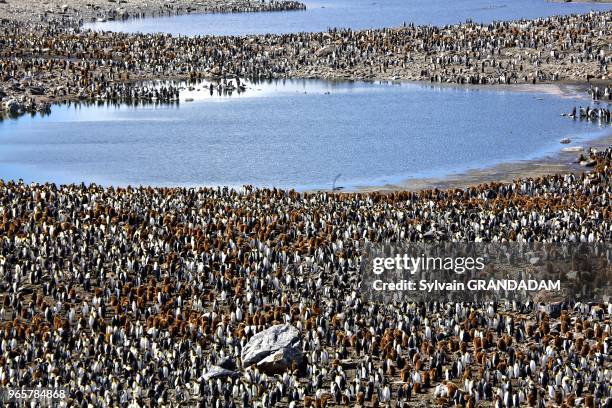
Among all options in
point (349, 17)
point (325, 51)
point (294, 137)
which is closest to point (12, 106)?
point (294, 137)

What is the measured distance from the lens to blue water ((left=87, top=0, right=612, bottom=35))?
4700 inches

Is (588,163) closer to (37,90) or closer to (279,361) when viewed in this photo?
(279,361)

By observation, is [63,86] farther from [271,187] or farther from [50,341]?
[50,341]

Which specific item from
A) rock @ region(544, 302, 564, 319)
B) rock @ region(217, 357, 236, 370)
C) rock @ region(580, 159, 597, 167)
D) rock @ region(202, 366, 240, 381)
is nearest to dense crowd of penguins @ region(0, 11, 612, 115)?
rock @ region(580, 159, 597, 167)

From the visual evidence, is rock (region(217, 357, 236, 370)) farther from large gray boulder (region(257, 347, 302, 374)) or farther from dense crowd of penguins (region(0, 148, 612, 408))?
large gray boulder (region(257, 347, 302, 374))

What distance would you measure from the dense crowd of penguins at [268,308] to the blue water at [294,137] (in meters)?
9.63

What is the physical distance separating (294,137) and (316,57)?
29112mm

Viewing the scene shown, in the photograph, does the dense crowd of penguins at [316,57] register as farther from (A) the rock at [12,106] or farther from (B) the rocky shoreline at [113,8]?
(B) the rocky shoreline at [113,8]

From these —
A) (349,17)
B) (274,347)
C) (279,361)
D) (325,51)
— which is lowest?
(279,361)

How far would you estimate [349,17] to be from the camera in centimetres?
13725

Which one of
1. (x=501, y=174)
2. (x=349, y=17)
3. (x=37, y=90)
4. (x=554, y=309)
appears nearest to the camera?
(x=554, y=309)

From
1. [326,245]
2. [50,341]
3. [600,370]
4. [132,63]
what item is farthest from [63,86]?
[600,370]

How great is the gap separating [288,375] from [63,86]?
5736cm

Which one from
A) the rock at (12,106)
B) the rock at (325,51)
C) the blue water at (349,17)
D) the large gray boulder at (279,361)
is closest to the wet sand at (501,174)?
the large gray boulder at (279,361)
